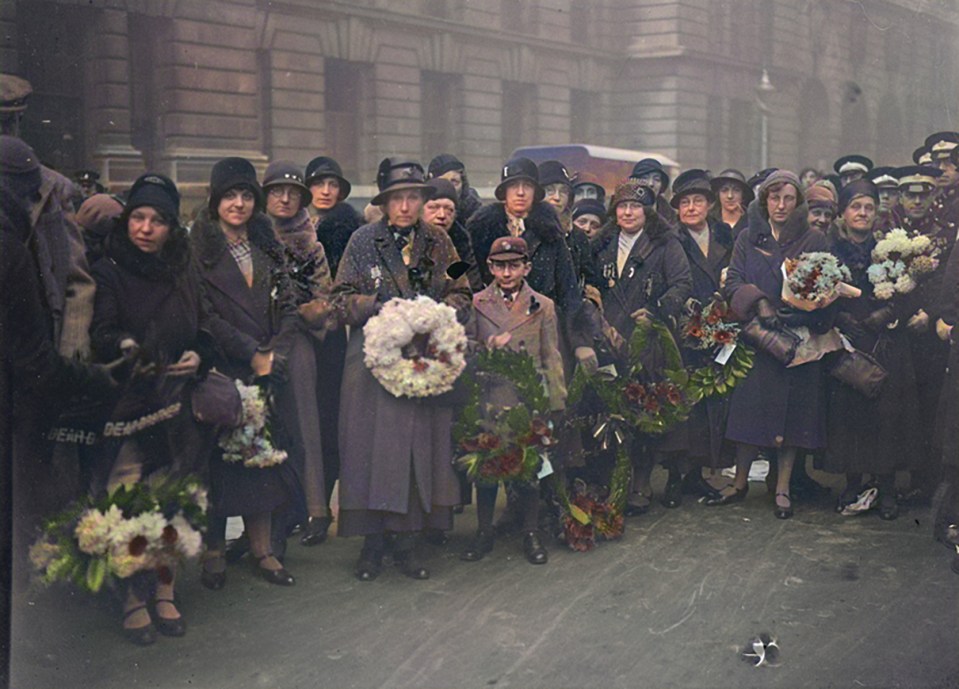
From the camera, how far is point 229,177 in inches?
208

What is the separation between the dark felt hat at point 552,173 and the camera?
6730mm

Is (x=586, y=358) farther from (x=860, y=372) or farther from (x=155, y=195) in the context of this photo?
(x=155, y=195)

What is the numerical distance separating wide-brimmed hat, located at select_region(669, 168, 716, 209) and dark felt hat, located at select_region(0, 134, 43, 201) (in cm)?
416

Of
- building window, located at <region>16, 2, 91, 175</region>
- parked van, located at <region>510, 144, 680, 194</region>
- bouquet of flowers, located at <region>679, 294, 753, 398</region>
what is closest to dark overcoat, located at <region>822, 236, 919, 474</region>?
bouquet of flowers, located at <region>679, 294, 753, 398</region>

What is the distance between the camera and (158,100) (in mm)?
4980

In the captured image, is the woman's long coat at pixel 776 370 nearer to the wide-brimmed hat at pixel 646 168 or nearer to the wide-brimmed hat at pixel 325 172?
the wide-brimmed hat at pixel 646 168

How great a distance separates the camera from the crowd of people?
15.6 feet

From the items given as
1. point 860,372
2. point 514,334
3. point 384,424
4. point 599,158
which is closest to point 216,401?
point 384,424

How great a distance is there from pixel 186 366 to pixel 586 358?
2.41 meters

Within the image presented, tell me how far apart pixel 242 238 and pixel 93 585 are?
6.00 ft

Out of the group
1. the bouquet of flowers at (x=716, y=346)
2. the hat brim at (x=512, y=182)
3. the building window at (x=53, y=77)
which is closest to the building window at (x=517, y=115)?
the hat brim at (x=512, y=182)

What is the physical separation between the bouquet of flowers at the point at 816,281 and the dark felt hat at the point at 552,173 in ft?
4.99

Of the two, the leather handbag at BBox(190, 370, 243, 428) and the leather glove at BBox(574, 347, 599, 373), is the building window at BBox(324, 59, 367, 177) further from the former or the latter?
the leather glove at BBox(574, 347, 599, 373)

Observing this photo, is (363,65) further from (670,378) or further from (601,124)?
(670,378)
